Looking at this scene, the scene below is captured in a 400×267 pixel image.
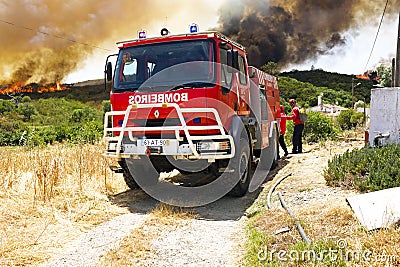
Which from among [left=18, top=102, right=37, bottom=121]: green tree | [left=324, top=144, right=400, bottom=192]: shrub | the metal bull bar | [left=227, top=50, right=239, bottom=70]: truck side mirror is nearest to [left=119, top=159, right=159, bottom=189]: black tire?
the metal bull bar

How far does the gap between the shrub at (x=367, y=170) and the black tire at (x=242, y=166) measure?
4.40 feet

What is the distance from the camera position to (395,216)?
4.28m

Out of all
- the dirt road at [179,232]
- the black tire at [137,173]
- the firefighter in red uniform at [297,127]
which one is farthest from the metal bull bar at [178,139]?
the firefighter in red uniform at [297,127]

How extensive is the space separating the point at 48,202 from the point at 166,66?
2.84 metres

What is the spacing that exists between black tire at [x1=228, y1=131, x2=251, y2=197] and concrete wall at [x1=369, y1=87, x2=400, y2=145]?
3179 mm

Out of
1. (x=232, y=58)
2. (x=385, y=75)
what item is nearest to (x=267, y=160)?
(x=232, y=58)

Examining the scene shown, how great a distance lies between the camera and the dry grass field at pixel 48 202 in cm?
466

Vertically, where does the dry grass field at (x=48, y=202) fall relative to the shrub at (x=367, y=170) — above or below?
below

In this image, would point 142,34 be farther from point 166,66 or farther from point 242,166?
point 242,166

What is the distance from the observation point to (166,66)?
6.50 metres

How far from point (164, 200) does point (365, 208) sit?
3.40 meters

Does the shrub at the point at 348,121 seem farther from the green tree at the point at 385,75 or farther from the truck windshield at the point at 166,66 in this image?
the truck windshield at the point at 166,66

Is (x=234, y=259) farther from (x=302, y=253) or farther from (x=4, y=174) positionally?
(x=4, y=174)

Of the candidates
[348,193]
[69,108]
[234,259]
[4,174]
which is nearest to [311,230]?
[234,259]
